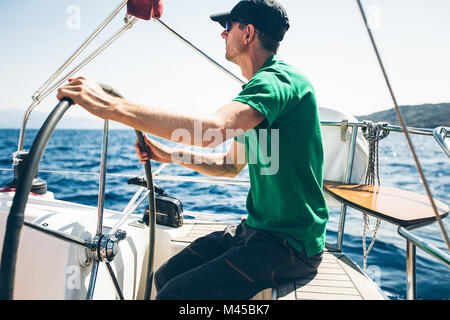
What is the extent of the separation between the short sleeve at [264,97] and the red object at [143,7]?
90cm

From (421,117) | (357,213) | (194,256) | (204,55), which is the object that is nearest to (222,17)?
(204,55)

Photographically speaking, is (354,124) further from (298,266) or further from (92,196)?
(92,196)

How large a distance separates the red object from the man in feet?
1.55

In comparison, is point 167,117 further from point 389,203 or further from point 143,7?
point 389,203

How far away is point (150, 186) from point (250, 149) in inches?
19.5

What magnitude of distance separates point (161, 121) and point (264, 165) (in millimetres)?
459

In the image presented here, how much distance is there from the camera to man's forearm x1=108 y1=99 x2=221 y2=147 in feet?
2.68

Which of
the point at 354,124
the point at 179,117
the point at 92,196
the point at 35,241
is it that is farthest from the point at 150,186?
the point at 92,196

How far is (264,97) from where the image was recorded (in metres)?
0.89

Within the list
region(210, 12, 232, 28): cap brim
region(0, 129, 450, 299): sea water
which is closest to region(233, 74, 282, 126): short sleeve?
region(210, 12, 232, 28): cap brim

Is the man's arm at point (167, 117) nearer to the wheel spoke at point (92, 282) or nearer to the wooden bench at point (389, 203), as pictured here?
the wheel spoke at point (92, 282)

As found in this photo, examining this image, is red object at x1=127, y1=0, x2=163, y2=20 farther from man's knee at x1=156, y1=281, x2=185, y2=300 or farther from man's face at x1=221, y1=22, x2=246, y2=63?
man's knee at x1=156, y1=281, x2=185, y2=300

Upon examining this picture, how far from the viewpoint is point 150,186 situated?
4.37ft

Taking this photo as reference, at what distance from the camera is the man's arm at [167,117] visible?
2.55 ft
